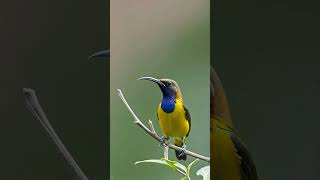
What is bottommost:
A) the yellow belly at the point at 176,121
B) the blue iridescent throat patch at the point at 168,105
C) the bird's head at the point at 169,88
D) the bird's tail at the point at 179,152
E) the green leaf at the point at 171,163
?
the green leaf at the point at 171,163

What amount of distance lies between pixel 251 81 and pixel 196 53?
32 cm

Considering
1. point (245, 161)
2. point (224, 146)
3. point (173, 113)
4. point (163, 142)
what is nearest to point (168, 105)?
point (173, 113)

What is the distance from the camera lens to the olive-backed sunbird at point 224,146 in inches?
77.8

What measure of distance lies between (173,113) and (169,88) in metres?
0.12

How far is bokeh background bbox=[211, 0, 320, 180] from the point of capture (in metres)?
2.02

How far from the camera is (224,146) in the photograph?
198cm
